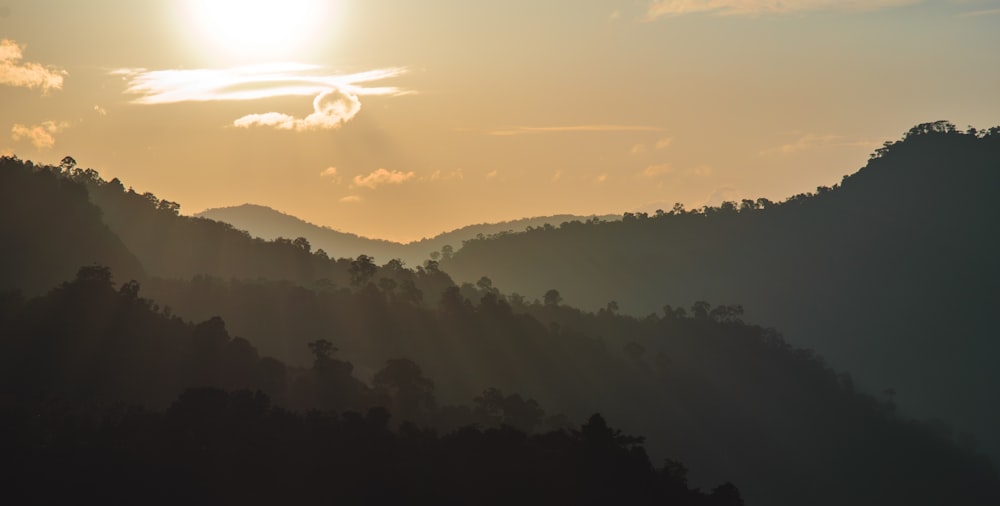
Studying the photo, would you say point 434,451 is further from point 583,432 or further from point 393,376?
point 393,376

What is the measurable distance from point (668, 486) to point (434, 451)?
2723 centimetres

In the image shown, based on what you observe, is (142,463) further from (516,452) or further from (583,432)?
(583,432)

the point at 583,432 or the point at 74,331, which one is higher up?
the point at 74,331

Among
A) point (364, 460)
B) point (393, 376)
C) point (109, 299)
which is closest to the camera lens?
point (364, 460)

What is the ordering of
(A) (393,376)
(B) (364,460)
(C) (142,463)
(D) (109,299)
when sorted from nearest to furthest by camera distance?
1. (C) (142,463)
2. (B) (364,460)
3. (D) (109,299)
4. (A) (393,376)

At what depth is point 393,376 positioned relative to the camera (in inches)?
7402

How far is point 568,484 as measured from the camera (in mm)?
116312

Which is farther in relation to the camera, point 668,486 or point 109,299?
point 109,299

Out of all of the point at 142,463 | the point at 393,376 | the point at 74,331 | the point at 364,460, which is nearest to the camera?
the point at 142,463

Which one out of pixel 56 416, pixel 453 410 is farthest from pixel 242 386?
pixel 56 416

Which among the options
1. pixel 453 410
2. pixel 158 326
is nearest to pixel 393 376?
pixel 453 410

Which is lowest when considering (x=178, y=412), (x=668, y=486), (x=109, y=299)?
(x=668, y=486)

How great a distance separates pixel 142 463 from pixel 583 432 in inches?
1911

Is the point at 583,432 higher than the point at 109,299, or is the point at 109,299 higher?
the point at 109,299
